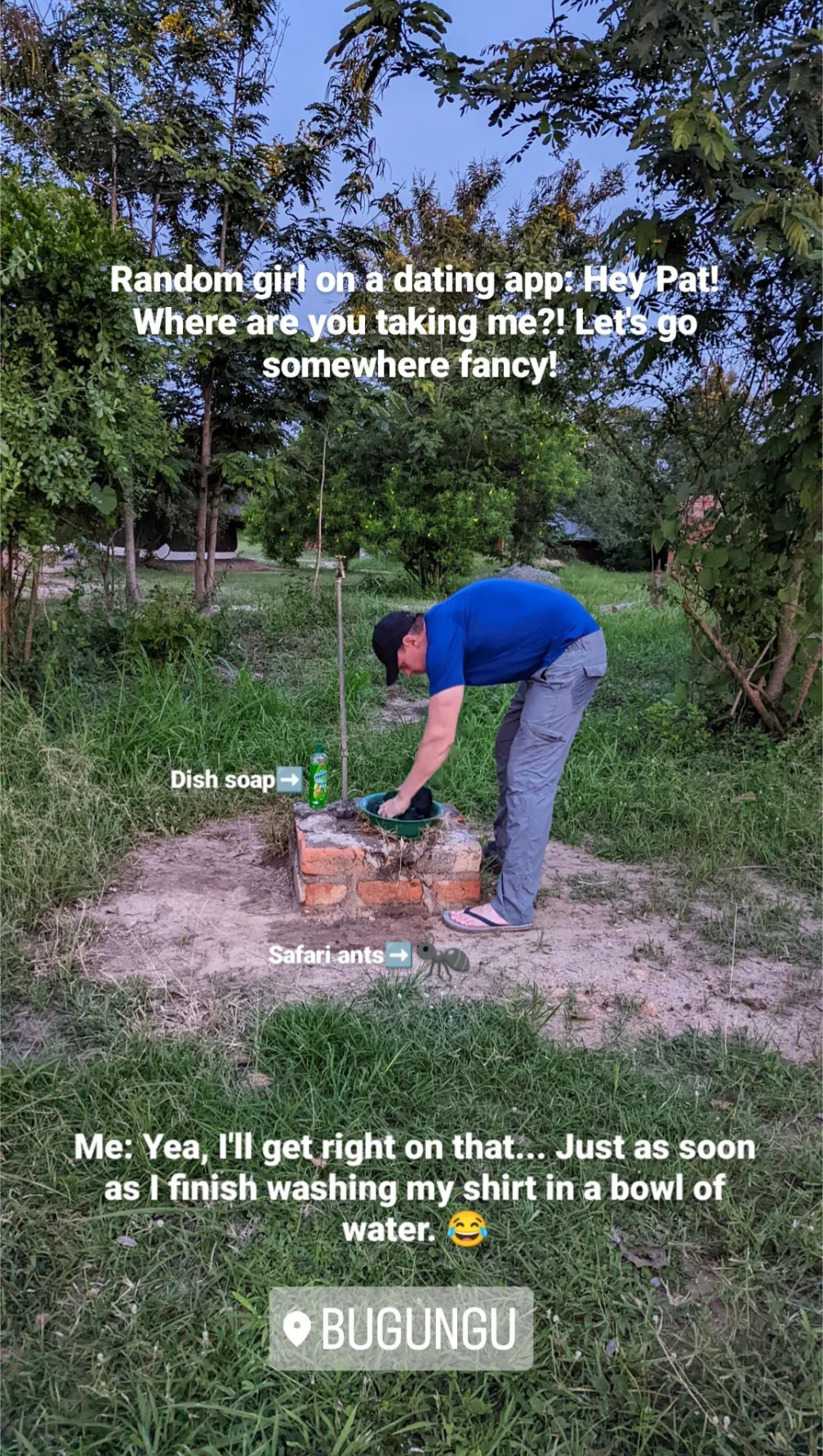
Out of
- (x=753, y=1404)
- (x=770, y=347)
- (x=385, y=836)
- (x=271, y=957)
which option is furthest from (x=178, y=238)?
(x=753, y=1404)

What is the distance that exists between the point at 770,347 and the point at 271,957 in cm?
447

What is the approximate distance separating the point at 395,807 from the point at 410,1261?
187 centimetres

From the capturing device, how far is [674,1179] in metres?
2.32

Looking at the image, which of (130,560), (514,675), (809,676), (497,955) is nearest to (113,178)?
(130,560)

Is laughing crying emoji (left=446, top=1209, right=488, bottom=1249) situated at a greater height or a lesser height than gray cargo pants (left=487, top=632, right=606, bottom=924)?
lesser

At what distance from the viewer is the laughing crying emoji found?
213 cm

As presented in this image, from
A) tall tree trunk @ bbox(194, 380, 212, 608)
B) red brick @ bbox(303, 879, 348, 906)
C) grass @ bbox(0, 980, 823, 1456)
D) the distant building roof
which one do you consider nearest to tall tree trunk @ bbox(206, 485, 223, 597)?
tall tree trunk @ bbox(194, 380, 212, 608)

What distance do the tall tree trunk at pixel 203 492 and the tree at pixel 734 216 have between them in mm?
3424

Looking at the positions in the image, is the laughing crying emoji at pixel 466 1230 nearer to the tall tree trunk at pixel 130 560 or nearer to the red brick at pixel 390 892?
the red brick at pixel 390 892

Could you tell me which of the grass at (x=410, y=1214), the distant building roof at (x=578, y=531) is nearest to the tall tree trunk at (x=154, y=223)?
the grass at (x=410, y=1214)

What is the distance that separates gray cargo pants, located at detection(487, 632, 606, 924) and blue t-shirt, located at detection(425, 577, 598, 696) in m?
0.07

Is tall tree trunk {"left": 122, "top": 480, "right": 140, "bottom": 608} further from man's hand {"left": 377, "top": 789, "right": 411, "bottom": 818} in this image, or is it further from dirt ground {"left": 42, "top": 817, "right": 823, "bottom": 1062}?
man's hand {"left": 377, "top": 789, "right": 411, "bottom": 818}

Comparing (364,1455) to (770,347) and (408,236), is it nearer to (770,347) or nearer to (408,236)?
(770,347)

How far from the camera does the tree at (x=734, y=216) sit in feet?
13.3
